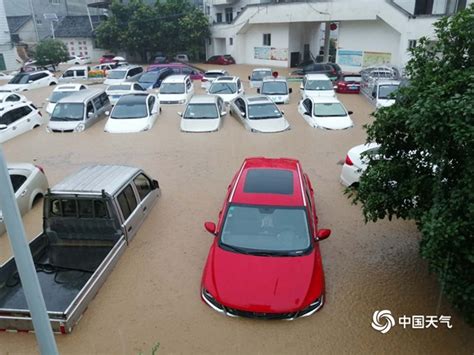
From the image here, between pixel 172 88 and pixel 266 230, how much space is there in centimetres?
1646

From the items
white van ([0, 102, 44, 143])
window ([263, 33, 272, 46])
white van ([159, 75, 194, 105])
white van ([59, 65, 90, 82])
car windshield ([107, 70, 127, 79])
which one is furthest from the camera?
window ([263, 33, 272, 46])

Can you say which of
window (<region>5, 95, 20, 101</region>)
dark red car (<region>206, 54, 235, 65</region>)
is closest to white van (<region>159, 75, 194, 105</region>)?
window (<region>5, 95, 20, 101</region>)

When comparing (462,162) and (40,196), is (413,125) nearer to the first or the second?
(462,162)

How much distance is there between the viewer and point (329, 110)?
1595 centimetres

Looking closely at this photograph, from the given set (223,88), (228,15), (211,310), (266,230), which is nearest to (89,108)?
(223,88)

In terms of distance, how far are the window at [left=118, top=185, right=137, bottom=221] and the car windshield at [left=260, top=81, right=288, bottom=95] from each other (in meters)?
13.8

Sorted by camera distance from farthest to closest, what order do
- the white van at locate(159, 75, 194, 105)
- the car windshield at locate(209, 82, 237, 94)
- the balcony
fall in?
the balcony, the car windshield at locate(209, 82, 237, 94), the white van at locate(159, 75, 194, 105)

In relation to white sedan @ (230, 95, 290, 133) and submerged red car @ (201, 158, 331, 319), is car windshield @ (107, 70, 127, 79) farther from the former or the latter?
submerged red car @ (201, 158, 331, 319)

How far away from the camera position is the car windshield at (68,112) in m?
16.2

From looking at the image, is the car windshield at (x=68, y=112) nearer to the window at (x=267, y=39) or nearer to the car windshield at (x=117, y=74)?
the car windshield at (x=117, y=74)

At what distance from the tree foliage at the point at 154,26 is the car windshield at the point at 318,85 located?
72.7 ft

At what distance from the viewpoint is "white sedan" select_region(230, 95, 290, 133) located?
15328 millimetres

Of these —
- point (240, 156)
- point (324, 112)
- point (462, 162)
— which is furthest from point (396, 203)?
point (324, 112)

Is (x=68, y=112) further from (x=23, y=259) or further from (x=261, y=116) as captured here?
(x=23, y=259)
